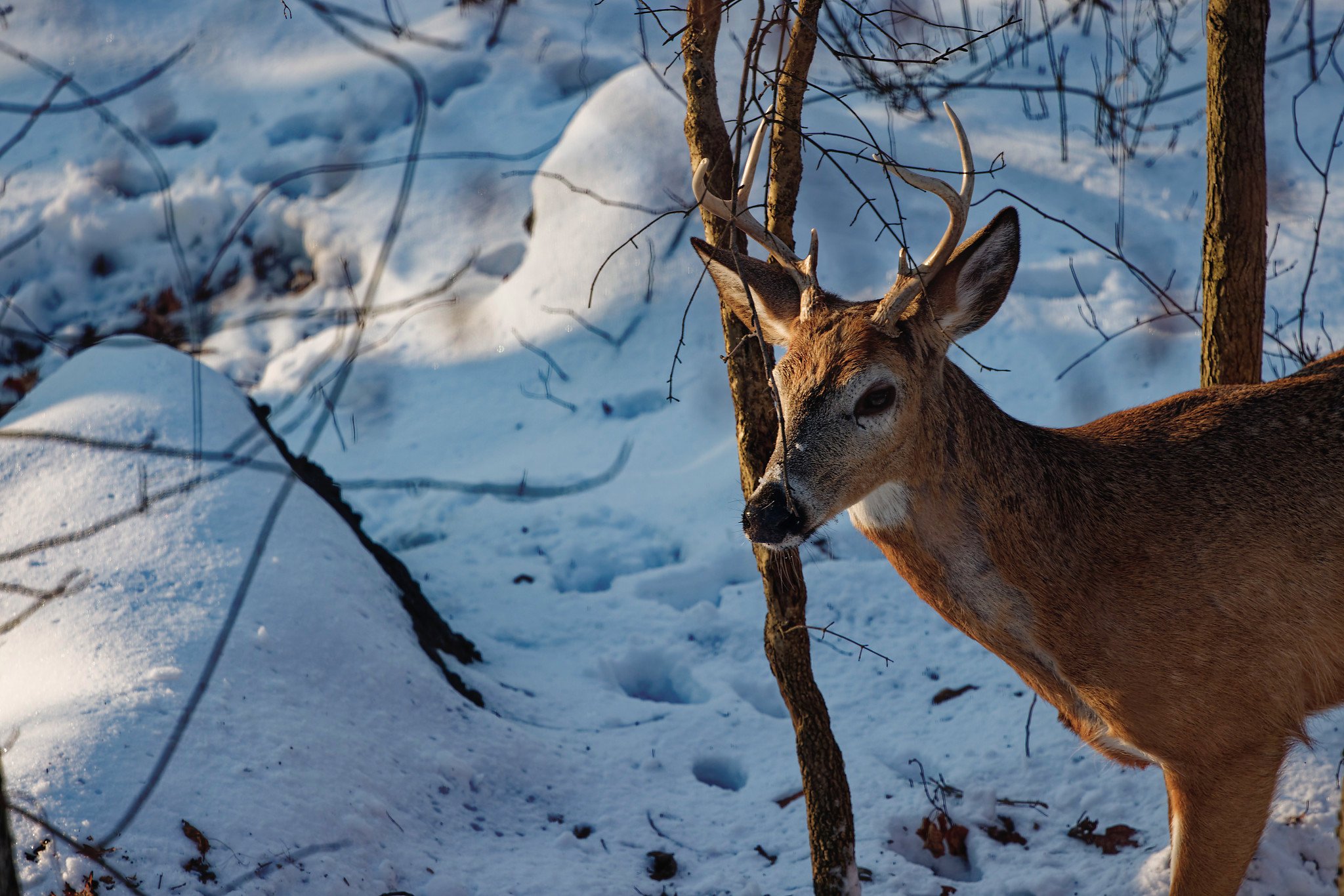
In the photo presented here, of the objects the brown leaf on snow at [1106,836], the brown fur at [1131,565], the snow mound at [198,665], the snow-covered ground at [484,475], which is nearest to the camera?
the brown fur at [1131,565]

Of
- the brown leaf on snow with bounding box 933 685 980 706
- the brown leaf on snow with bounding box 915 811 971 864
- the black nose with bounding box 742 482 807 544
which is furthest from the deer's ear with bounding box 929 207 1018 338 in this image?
the brown leaf on snow with bounding box 933 685 980 706

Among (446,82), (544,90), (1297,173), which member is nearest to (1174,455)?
(1297,173)

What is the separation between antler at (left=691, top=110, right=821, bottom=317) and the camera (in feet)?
9.07

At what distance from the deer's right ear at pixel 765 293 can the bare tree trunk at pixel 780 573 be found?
12 centimetres

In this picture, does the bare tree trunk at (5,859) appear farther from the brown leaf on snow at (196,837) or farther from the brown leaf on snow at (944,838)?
the brown leaf on snow at (944,838)

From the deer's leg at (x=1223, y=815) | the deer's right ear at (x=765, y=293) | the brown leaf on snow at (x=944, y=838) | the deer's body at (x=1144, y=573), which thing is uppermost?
the deer's right ear at (x=765, y=293)

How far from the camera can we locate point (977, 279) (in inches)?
116

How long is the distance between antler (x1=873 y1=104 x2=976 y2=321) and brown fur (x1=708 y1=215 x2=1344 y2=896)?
0.12 feet

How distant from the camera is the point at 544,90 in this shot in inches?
370

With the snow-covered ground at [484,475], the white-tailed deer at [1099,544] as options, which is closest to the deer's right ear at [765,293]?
the white-tailed deer at [1099,544]

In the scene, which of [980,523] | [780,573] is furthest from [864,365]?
[780,573]

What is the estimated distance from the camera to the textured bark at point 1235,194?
3.84 meters

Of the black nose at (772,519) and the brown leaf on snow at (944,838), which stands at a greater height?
the black nose at (772,519)

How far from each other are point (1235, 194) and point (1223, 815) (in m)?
2.18
